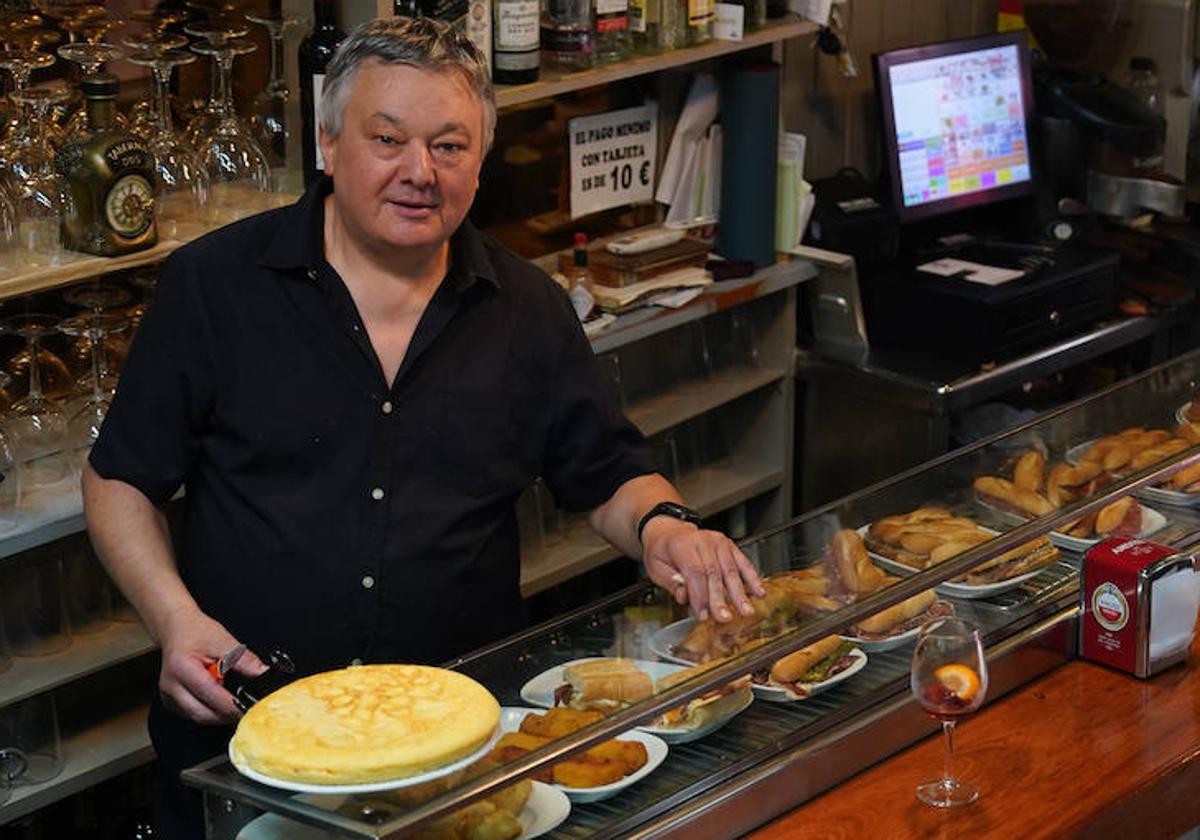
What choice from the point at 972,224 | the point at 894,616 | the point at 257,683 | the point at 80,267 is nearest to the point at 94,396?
the point at 80,267

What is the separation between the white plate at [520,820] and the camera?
2.04m

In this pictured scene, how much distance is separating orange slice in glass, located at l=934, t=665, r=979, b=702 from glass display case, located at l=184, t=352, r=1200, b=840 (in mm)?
147

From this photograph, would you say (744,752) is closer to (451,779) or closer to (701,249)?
(451,779)

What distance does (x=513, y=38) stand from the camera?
3920mm

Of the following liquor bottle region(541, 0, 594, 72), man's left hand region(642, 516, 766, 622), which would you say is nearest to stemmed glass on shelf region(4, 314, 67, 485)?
man's left hand region(642, 516, 766, 622)

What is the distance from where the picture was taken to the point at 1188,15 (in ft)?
18.2

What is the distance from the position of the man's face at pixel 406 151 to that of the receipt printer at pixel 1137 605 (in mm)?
1051

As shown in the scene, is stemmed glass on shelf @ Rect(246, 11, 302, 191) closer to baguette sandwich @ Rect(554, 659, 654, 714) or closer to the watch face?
the watch face

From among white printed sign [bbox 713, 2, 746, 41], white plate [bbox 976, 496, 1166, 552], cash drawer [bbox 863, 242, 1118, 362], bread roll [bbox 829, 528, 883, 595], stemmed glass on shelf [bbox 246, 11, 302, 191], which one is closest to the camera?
bread roll [bbox 829, 528, 883, 595]

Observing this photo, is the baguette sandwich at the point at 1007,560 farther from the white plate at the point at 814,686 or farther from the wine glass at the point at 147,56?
the wine glass at the point at 147,56

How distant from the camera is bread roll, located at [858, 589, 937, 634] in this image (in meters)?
2.67

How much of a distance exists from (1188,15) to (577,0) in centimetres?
223

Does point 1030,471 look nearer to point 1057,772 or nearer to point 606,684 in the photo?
point 1057,772

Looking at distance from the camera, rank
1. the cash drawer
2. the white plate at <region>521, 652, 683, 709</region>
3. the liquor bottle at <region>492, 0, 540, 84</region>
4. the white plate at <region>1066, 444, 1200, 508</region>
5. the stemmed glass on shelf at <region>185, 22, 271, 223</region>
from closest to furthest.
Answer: the white plate at <region>521, 652, 683, 709</region> < the white plate at <region>1066, 444, 1200, 508</region> < the stemmed glass on shelf at <region>185, 22, 271, 223</region> < the liquor bottle at <region>492, 0, 540, 84</region> < the cash drawer
